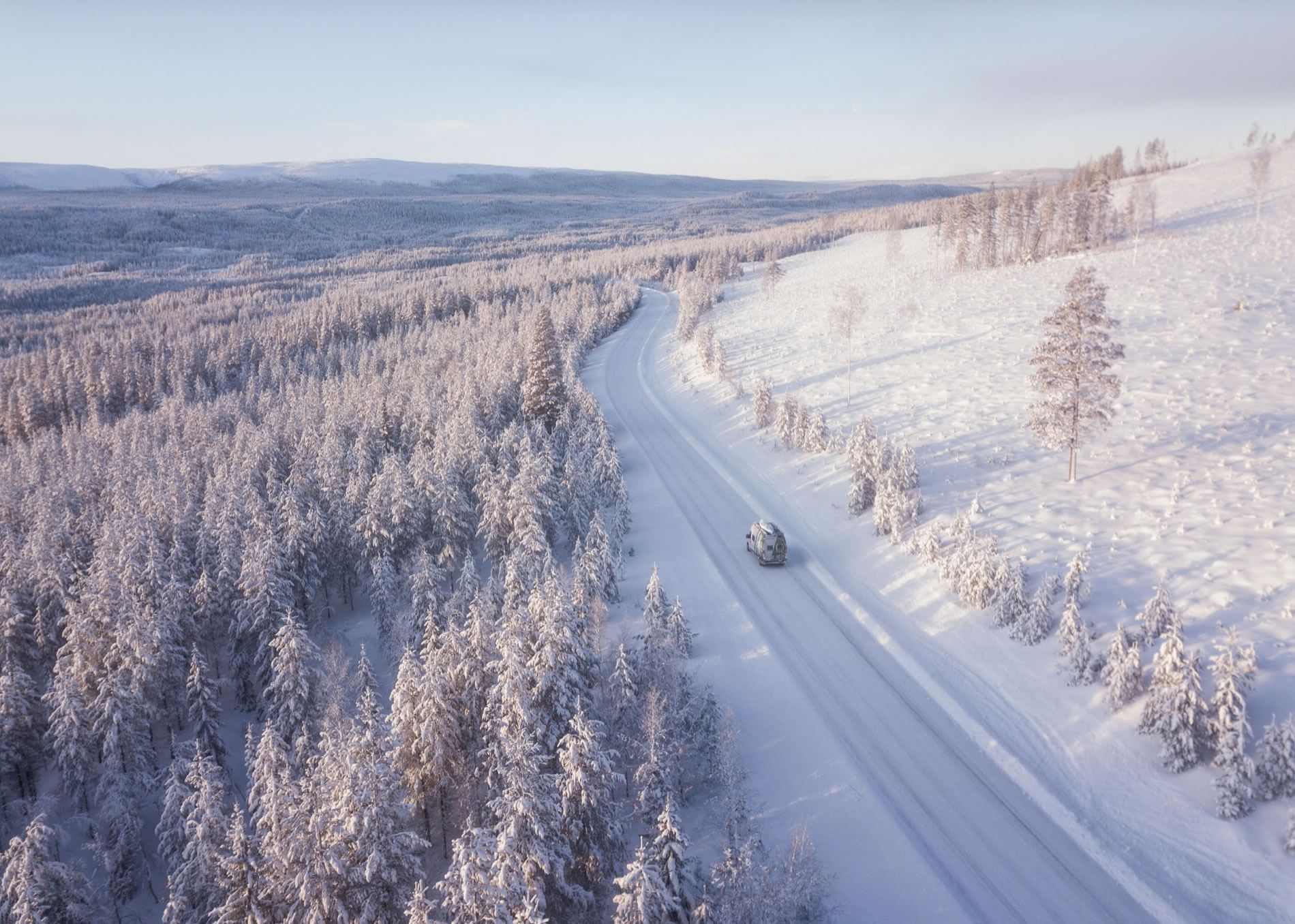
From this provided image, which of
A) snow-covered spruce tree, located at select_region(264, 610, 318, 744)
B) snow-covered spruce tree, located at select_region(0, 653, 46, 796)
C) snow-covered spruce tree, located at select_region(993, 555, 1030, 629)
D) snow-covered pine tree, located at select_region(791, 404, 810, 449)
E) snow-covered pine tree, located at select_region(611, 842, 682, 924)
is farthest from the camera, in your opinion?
snow-covered pine tree, located at select_region(791, 404, 810, 449)

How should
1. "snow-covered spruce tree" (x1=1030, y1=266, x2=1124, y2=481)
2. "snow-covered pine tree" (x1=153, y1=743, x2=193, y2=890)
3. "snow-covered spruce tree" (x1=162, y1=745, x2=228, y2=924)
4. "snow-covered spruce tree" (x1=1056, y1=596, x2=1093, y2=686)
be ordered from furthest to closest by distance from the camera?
"snow-covered spruce tree" (x1=1030, y1=266, x2=1124, y2=481)
"snow-covered spruce tree" (x1=1056, y1=596, x2=1093, y2=686)
"snow-covered pine tree" (x1=153, y1=743, x2=193, y2=890)
"snow-covered spruce tree" (x1=162, y1=745, x2=228, y2=924)

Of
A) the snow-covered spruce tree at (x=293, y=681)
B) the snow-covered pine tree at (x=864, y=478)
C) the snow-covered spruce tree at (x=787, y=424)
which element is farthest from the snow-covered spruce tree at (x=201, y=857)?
the snow-covered spruce tree at (x=787, y=424)

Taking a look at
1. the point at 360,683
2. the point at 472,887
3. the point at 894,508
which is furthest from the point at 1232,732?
the point at 360,683

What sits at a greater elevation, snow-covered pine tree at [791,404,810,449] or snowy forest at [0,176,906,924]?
snow-covered pine tree at [791,404,810,449]

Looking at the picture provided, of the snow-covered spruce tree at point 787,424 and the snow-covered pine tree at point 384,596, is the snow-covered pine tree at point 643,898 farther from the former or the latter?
the snow-covered spruce tree at point 787,424

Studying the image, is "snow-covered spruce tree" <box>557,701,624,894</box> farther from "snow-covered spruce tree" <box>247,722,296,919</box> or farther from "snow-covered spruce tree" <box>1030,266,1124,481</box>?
"snow-covered spruce tree" <box>1030,266,1124,481</box>

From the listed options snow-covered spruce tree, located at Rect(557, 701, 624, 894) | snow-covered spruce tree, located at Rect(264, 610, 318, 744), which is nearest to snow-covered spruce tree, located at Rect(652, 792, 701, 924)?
snow-covered spruce tree, located at Rect(557, 701, 624, 894)

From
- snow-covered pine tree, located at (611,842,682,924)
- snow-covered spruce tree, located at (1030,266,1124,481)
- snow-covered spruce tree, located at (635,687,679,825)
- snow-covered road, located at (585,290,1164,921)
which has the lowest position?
snow-covered road, located at (585,290,1164,921)
